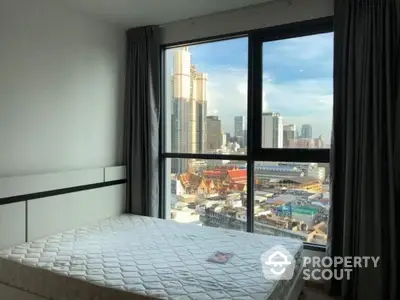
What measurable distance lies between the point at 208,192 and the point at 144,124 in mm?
1056

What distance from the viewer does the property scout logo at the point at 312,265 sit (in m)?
2.14

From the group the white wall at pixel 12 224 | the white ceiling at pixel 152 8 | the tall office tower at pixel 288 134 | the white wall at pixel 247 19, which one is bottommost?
the white wall at pixel 12 224

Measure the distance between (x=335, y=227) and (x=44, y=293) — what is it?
2.26 m

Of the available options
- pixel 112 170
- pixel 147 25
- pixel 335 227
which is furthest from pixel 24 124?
pixel 335 227

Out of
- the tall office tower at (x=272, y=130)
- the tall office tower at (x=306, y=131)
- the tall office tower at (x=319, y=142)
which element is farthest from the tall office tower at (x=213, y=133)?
the tall office tower at (x=319, y=142)

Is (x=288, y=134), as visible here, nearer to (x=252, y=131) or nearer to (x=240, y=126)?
(x=252, y=131)

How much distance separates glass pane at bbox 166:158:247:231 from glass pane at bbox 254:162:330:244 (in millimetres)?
187

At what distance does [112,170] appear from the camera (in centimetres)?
352

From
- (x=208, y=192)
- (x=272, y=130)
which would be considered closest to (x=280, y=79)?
(x=272, y=130)

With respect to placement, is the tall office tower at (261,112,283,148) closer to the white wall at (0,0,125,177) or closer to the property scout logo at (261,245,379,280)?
the property scout logo at (261,245,379,280)

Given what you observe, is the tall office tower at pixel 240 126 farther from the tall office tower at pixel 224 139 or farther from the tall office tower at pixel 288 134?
the tall office tower at pixel 288 134

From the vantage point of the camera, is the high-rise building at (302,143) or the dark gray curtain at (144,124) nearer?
the high-rise building at (302,143)

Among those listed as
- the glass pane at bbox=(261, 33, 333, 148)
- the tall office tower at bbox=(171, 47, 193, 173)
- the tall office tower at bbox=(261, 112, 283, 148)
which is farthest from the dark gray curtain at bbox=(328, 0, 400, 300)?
the tall office tower at bbox=(171, 47, 193, 173)

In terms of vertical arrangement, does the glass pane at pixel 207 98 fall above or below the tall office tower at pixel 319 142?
above
